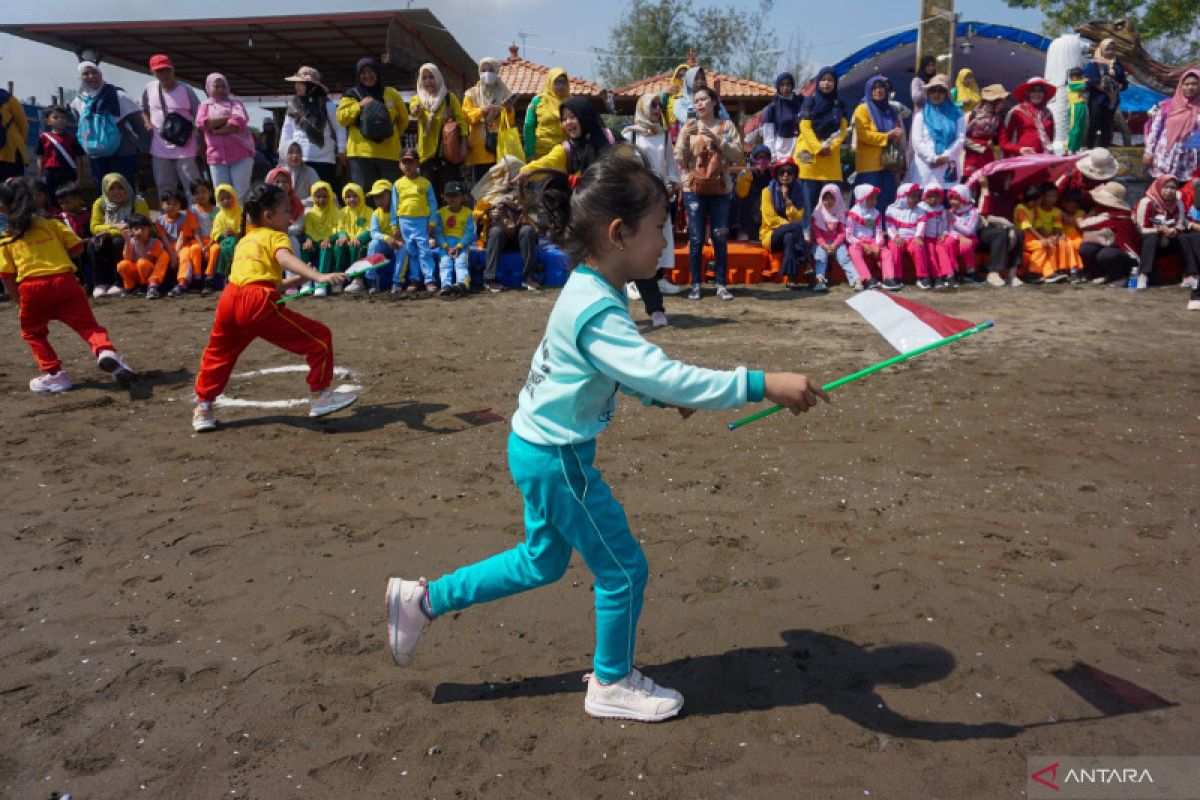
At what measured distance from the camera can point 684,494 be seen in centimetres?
452

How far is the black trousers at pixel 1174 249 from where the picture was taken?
10.4 metres

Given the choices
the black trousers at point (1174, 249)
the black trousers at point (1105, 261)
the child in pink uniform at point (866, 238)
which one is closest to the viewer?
the black trousers at point (1174, 249)

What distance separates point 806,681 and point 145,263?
37.5ft

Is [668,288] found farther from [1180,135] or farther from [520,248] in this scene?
[1180,135]

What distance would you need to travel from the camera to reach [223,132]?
11.8 metres

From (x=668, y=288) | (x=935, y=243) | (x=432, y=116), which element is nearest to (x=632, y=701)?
(x=668, y=288)

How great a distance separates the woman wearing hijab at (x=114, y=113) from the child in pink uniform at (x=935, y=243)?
1093cm

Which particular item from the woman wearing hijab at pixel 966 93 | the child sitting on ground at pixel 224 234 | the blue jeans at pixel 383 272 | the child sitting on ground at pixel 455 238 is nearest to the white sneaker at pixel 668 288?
the child sitting on ground at pixel 455 238

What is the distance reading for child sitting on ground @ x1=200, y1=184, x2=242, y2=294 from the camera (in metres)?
11.6

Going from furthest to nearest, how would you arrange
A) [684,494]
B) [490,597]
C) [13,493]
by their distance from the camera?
1. [13,493]
2. [684,494]
3. [490,597]

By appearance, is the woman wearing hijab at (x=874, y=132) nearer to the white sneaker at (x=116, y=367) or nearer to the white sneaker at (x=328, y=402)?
the white sneaker at (x=328, y=402)

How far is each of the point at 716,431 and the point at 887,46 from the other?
16070 mm

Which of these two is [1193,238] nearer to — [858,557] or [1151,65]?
[858,557]

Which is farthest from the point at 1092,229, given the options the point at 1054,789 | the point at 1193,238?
the point at 1054,789
